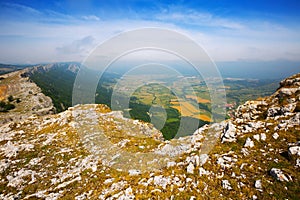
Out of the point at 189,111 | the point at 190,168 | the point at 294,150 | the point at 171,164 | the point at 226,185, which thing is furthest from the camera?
the point at 189,111

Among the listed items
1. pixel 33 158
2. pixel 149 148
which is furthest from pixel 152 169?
pixel 33 158

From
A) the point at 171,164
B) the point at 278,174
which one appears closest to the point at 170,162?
the point at 171,164

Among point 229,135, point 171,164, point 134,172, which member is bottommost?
point 134,172

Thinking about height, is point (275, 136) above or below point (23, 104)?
above

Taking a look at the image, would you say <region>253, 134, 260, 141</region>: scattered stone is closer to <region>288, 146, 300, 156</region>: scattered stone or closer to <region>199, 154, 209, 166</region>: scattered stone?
<region>288, 146, 300, 156</region>: scattered stone

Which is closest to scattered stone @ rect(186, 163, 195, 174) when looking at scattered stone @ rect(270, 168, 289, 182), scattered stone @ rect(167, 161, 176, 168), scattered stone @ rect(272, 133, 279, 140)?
scattered stone @ rect(167, 161, 176, 168)

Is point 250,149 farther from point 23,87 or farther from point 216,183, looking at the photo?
point 23,87

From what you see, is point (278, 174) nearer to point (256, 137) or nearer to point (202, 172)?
point (256, 137)

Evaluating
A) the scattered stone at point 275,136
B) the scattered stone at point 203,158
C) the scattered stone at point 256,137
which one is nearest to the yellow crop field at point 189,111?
the scattered stone at point 256,137
